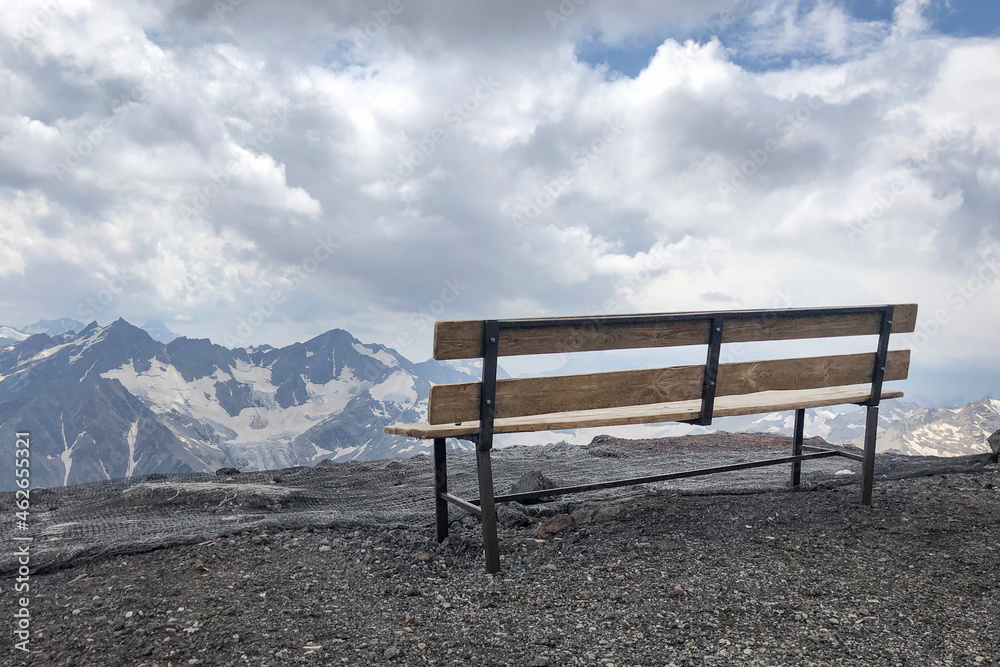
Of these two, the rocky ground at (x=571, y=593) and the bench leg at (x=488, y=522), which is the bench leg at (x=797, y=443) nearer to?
the rocky ground at (x=571, y=593)

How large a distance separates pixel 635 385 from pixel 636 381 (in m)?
0.03

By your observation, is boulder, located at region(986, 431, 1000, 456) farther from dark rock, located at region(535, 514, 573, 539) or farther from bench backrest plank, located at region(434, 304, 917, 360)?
dark rock, located at region(535, 514, 573, 539)

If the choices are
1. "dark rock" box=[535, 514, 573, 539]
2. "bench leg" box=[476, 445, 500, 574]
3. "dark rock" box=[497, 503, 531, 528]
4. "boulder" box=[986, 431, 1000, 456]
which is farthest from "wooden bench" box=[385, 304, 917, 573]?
"boulder" box=[986, 431, 1000, 456]

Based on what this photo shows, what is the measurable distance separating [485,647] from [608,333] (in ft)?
6.12

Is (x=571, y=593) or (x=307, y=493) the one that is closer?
(x=571, y=593)

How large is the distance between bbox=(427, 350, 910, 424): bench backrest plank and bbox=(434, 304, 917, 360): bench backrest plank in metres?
0.21

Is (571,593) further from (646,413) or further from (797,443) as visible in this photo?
(797,443)

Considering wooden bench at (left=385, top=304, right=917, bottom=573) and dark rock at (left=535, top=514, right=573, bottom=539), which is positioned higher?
wooden bench at (left=385, top=304, right=917, bottom=573)

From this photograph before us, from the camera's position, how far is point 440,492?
4.44m

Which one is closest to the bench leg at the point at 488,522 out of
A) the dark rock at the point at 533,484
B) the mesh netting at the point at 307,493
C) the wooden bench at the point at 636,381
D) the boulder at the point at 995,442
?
the wooden bench at the point at 636,381

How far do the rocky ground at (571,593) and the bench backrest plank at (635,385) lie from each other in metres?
0.90

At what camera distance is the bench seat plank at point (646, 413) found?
397cm

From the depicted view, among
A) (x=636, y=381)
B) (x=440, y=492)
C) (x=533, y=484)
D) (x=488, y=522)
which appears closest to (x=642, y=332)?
(x=636, y=381)

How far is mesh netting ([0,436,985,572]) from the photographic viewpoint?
470 centimetres
